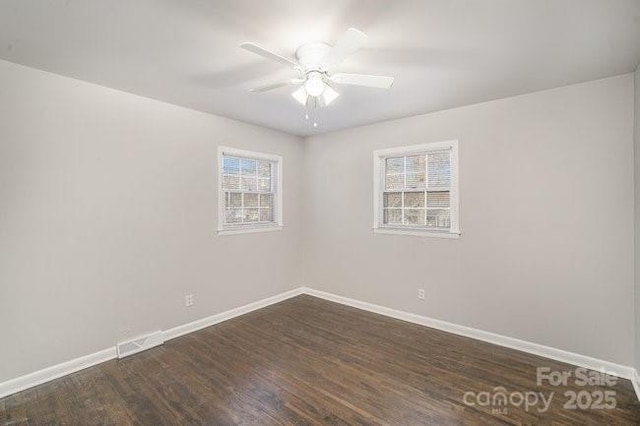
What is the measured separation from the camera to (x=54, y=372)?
2479 mm

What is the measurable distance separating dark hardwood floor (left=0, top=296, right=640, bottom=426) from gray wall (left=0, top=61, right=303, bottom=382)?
0.43 metres

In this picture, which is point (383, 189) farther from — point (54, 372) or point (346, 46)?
point (54, 372)

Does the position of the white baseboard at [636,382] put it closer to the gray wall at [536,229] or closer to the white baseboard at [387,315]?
the white baseboard at [387,315]

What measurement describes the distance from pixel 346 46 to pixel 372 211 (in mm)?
2605

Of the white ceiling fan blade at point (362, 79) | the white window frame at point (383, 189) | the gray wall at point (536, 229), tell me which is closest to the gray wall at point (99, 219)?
the white window frame at point (383, 189)

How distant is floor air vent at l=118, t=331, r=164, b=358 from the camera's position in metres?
2.83

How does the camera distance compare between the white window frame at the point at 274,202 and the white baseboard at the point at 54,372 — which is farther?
the white window frame at the point at 274,202

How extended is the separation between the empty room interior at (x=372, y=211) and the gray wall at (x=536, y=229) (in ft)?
0.06

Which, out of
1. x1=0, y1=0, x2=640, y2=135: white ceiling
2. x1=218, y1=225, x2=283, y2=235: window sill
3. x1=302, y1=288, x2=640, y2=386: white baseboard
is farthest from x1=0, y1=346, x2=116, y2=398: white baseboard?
x1=302, y1=288, x2=640, y2=386: white baseboard

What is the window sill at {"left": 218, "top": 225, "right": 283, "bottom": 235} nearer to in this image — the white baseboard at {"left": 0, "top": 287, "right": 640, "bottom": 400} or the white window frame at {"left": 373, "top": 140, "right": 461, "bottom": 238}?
the white baseboard at {"left": 0, "top": 287, "right": 640, "bottom": 400}

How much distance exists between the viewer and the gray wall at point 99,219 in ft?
7.64

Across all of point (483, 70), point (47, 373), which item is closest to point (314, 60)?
point (483, 70)

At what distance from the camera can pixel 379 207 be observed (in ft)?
13.2

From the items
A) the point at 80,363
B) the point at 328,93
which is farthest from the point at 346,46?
the point at 80,363
